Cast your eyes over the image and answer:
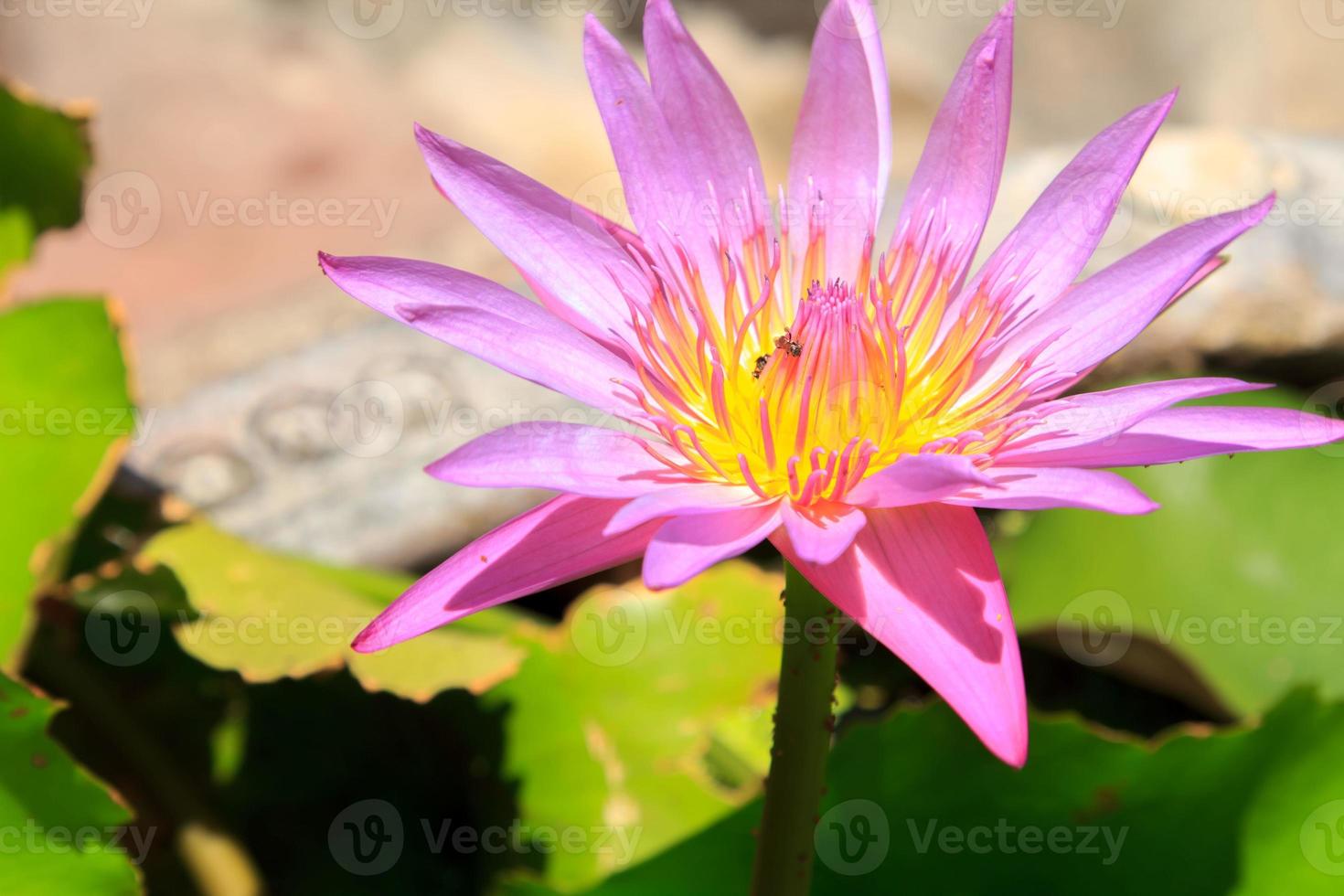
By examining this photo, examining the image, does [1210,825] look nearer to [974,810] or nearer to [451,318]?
[974,810]

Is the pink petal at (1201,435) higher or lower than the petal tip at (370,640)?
higher

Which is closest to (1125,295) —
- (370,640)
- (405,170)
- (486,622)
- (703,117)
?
(703,117)

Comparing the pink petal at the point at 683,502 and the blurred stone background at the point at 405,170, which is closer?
the pink petal at the point at 683,502

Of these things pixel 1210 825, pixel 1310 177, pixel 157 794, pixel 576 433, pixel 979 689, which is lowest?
Answer: pixel 157 794

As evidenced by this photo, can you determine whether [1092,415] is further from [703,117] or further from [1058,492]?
[703,117]

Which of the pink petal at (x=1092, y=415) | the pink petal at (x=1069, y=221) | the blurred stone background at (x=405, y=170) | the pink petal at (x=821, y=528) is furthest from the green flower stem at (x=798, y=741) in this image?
the blurred stone background at (x=405, y=170)

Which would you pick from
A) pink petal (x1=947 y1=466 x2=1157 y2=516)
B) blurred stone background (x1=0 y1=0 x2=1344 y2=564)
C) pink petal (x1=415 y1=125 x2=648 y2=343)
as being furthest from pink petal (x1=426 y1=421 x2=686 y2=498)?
blurred stone background (x1=0 y1=0 x2=1344 y2=564)

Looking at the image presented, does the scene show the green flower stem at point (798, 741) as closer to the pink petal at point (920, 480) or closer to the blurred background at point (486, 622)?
the pink petal at point (920, 480)

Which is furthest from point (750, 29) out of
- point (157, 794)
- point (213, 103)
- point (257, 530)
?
point (157, 794)
